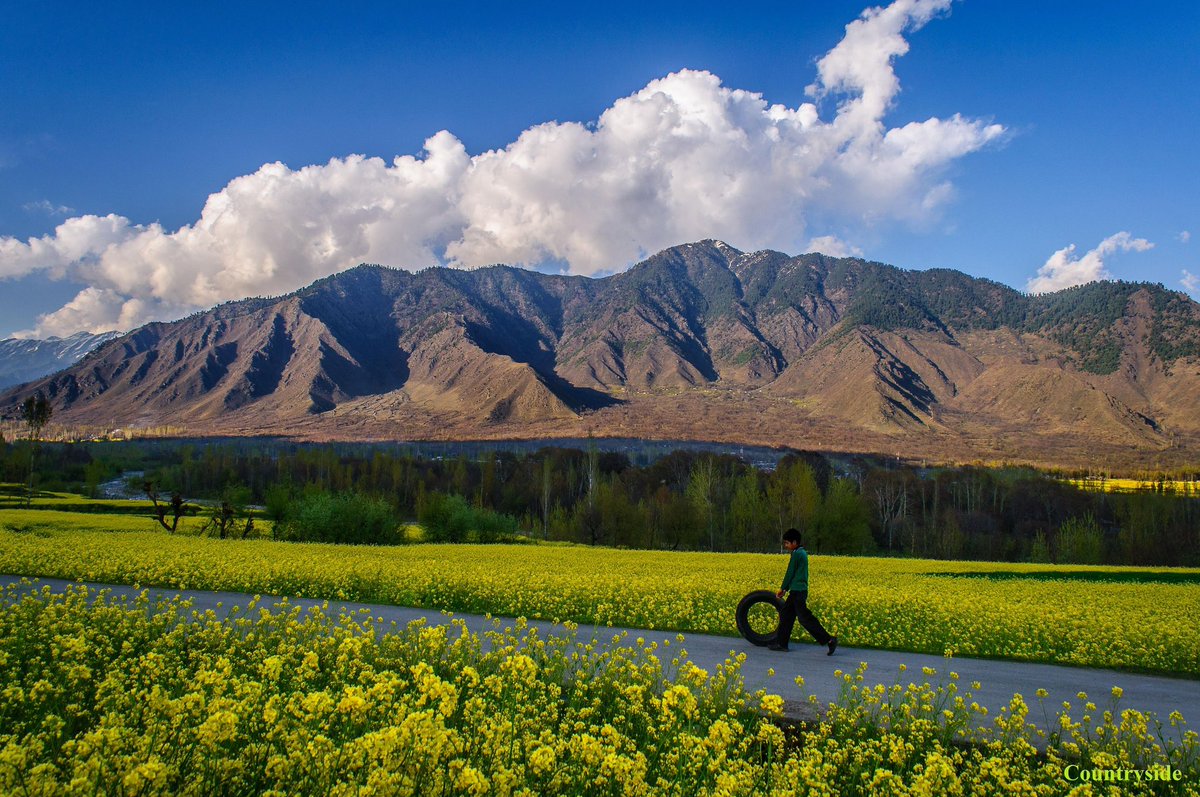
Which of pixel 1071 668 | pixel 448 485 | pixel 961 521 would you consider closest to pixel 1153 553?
pixel 961 521

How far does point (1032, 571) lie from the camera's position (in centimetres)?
4384

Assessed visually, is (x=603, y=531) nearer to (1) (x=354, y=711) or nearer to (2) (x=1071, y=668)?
(2) (x=1071, y=668)

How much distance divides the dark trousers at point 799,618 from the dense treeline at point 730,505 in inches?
1944

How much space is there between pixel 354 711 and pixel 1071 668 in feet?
52.0

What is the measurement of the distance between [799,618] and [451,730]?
1030cm

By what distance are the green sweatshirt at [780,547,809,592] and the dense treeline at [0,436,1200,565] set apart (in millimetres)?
49775

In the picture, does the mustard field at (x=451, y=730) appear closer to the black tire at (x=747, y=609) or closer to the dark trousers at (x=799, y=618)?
the dark trousers at (x=799, y=618)

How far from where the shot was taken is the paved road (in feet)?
37.2

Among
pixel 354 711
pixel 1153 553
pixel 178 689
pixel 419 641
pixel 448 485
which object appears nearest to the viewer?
pixel 354 711

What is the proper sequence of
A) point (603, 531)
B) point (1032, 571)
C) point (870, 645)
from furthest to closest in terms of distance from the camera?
point (603, 531), point (1032, 571), point (870, 645)

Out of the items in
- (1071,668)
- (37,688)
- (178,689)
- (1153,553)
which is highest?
(37,688)

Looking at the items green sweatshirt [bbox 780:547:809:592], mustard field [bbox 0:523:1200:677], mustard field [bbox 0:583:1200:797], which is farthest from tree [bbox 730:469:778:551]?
mustard field [bbox 0:583:1200:797]

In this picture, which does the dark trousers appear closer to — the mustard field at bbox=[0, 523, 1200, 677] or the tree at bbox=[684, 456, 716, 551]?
the mustard field at bbox=[0, 523, 1200, 677]

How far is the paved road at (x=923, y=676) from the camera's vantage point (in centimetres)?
1134
